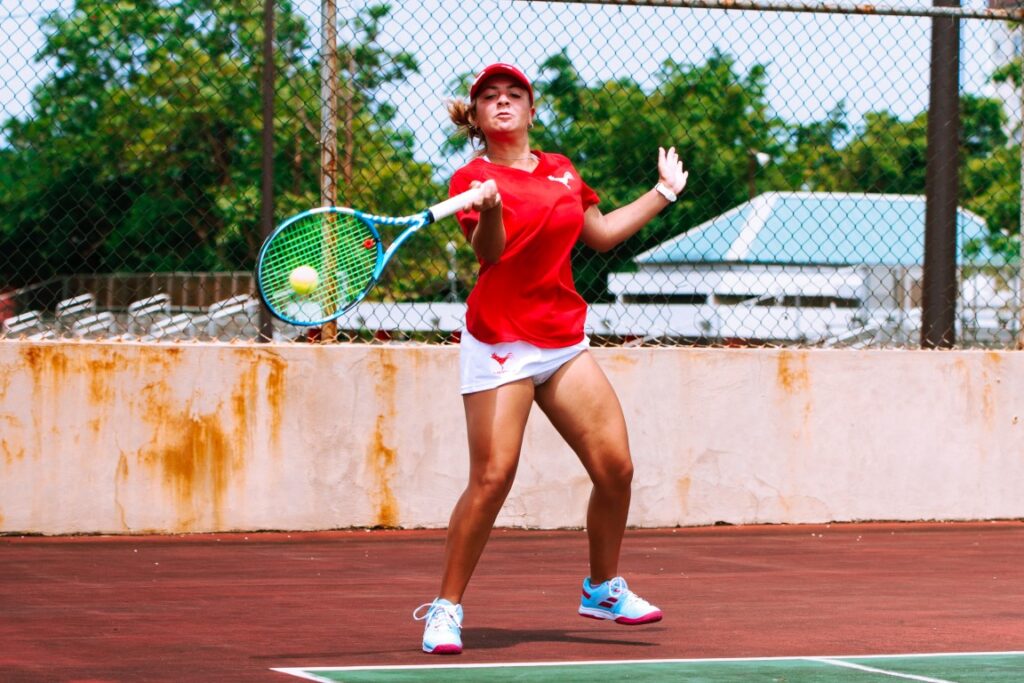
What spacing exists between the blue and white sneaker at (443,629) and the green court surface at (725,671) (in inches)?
6.8

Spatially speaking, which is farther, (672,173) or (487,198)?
(672,173)

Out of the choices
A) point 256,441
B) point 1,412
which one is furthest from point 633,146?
point 1,412

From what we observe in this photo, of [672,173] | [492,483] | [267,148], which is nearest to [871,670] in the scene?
[492,483]

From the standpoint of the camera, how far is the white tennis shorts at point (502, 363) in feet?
16.4

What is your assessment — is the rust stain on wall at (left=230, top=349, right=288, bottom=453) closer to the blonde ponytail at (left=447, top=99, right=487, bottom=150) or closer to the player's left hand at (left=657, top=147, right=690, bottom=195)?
the blonde ponytail at (left=447, top=99, right=487, bottom=150)

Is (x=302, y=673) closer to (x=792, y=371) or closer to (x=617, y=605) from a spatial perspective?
(x=617, y=605)

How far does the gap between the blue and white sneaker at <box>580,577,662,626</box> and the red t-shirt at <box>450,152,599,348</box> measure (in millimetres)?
807

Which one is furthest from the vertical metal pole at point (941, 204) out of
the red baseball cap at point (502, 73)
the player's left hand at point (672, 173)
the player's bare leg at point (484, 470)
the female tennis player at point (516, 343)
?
the player's bare leg at point (484, 470)

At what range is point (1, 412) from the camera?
7.75m

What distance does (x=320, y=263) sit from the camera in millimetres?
5117

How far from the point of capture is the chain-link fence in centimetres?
812

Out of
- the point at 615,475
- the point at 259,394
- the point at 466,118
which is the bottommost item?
the point at 615,475

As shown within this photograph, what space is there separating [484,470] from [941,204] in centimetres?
485

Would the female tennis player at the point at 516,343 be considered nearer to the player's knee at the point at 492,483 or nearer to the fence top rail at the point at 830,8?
the player's knee at the point at 492,483
